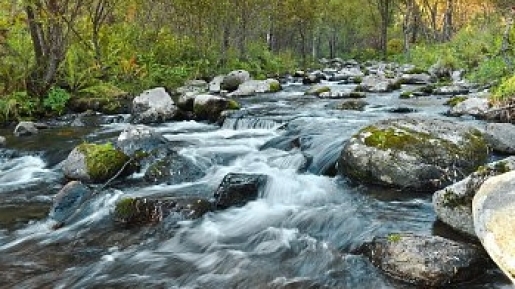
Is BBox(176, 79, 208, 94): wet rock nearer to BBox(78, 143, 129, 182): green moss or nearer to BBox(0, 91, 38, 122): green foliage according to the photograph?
BBox(0, 91, 38, 122): green foliage

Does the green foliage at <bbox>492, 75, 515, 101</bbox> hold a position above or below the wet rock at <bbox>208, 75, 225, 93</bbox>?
below

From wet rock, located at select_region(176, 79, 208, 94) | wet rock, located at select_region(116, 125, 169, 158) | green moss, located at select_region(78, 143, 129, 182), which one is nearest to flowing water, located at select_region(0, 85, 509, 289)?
green moss, located at select_region(78, 143, 129, 182)

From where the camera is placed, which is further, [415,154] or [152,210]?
[415,154]

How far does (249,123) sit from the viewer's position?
500 inches

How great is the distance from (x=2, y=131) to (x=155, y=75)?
27.3ft

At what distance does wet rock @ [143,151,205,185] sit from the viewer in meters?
8.54

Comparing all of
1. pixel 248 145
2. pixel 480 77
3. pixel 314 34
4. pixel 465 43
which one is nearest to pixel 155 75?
pixel 248 145

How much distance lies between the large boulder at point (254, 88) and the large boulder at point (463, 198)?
46.3 ft

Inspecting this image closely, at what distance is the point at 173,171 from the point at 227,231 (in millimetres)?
2459

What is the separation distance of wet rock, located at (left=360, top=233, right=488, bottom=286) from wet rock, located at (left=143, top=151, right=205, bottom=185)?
4.30 m

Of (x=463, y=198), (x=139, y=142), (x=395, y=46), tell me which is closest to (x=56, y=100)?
(x=139, y=142)

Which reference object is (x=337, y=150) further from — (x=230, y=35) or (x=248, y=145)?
(x=230, y=35)

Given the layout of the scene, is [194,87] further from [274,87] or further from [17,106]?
[17,106]

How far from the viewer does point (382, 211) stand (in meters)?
6.68
